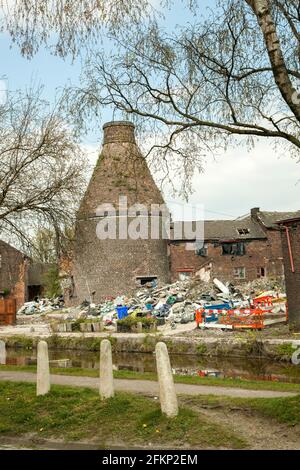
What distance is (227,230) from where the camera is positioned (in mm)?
45562

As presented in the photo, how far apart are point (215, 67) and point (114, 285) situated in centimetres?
3362

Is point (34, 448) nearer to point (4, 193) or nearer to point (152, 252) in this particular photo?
point (4, 193)

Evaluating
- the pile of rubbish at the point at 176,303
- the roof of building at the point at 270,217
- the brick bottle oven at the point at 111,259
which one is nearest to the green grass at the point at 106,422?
the pile of rubbish at the point at 176,303

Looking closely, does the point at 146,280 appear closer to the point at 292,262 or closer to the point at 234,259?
the point at 234,259

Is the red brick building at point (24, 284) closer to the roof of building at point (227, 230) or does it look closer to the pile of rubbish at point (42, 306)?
the pile of rubbish at point (42, 306)

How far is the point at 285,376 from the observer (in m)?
15.2

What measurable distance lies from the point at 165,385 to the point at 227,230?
3906 cm

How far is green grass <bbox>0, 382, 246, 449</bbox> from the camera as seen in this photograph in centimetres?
658

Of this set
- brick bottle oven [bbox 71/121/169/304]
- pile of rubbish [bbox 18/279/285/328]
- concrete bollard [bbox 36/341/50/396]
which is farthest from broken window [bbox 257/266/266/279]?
concrete bollard [bbox 36/341/50/396]

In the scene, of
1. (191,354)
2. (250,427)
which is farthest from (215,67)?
(191,354)

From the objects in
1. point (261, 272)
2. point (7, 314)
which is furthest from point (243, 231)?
point (7, 314)

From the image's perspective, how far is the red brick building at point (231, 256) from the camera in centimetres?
4431

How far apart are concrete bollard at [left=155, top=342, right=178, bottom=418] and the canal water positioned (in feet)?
25.7

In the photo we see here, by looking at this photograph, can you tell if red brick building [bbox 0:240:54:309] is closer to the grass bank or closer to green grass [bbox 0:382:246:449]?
green grass [bbox 0:382:246:449]
